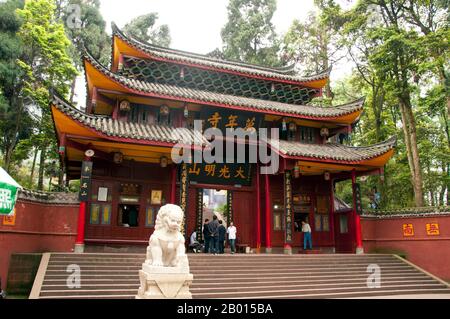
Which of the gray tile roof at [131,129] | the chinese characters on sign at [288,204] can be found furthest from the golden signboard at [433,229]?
the gray tile roof at [131,129]

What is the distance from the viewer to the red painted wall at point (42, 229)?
10.5 meters

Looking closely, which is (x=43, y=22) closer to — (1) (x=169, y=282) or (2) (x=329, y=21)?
(2) (x=329, y=21)

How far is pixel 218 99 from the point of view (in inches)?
574

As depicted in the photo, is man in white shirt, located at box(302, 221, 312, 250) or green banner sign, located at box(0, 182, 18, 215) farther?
man in white shirt, located at box(302, 221, 312, 250)

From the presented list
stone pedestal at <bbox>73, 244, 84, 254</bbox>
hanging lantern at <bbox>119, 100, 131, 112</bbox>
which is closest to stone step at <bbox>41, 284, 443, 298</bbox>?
stone pedestal at <bbox>73, 244, 84, 254</bbox>

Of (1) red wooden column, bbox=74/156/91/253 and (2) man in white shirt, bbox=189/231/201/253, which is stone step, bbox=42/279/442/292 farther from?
(2) man in white shirt, bbox=189/231/201/253

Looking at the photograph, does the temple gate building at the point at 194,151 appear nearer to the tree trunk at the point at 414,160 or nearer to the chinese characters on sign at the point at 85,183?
the chinese characters on sign at the point at 85,183

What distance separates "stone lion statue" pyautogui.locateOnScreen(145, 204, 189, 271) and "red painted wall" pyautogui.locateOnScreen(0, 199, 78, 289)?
6300 mm

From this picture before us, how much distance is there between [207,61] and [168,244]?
43.9ft

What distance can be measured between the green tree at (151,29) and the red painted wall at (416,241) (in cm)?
2901

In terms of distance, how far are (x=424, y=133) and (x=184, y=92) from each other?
721 inches

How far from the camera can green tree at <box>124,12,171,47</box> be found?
37003 millimetres

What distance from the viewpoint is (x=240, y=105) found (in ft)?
48.0

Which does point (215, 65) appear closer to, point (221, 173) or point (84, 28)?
point (221, 173)
